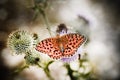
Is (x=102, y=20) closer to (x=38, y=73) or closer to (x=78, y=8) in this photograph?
(x=78, y=8)

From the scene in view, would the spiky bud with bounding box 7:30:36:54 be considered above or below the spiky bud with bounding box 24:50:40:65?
above

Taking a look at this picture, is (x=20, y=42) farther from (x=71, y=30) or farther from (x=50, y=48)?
(x=71, y=30)

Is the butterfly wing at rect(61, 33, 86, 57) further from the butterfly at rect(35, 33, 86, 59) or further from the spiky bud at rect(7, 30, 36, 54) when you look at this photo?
the spiky bud at rect(7, 30, 36, 54)

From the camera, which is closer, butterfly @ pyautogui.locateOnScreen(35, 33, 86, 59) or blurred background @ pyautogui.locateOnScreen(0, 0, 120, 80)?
butterfly @ pyautogui.locateOnScreen(35, 33, 86, 59)

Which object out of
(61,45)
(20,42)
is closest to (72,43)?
(61,45)

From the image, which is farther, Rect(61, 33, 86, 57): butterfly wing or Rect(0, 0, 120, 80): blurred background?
Rect(0, 0, 120, 80): blurred background

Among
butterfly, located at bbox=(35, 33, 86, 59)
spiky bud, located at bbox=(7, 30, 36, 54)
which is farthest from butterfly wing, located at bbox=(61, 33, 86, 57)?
spiky bud, located at bbox=(7, 30, 36, 54)
